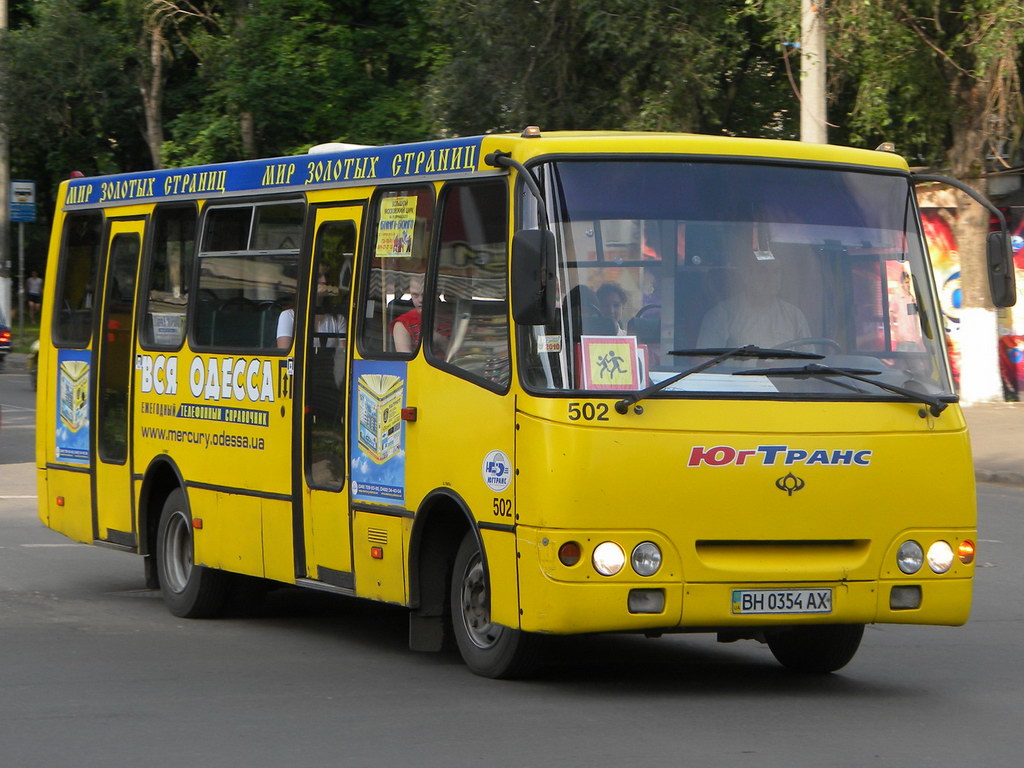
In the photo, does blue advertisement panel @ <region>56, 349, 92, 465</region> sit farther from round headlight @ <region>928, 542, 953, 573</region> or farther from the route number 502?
round headlight @ <region>928, 542, 953, 573</region>

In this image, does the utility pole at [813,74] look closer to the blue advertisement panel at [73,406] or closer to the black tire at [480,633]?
the blue advertisement panel at [73,406]

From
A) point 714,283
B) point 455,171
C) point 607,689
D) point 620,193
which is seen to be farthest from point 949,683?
point 455,171

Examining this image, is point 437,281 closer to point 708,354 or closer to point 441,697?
point 708,354

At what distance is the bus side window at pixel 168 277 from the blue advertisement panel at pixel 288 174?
0.15m

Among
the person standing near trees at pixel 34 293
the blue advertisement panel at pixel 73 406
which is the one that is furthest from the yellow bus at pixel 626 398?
the person standing near trees at pixel 34 293

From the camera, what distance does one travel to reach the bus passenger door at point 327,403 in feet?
30.5

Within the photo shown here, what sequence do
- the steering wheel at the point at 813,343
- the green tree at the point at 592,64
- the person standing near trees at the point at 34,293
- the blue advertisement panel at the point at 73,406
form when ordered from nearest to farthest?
the steering wheel at the point at 813,343 < the blue advertisement panel at the point at 73,406 < the green tree at the point at 592,64 < the person standing near trees at the point at 34,293

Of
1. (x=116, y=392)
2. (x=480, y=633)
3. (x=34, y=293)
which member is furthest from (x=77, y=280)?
(x=34, y=293)

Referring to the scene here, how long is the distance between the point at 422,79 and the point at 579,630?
28.7 m

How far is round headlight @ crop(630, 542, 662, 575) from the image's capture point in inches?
297

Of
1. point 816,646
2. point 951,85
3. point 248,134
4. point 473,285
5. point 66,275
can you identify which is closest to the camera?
point 473,285

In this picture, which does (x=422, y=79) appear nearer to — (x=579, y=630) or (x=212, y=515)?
(x=212, y=515)

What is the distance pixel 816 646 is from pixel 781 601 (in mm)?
1137

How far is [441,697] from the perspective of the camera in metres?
7.81
